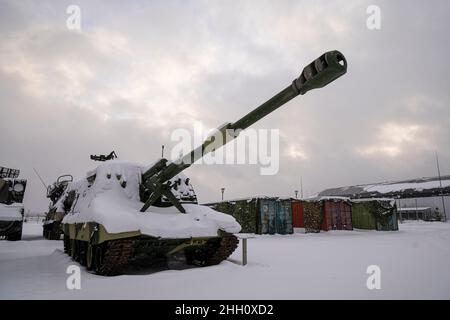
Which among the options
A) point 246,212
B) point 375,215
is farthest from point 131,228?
point 375,215

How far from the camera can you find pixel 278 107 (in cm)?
439

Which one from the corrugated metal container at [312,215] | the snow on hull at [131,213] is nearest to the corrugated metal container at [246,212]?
the corrugated metal container at [312,215]

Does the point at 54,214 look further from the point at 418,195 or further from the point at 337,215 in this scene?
the point at 418,195

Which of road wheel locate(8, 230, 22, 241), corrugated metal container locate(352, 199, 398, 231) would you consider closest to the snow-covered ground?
road wheel locate(8, 230, 22, 241)

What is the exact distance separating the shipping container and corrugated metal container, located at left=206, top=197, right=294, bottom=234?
8.95 feet

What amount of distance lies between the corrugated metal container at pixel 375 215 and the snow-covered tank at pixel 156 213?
56.0 feet

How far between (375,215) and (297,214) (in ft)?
19.4

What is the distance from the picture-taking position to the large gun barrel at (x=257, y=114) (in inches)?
135

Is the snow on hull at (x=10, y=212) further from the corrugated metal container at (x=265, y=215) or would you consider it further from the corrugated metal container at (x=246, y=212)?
the corrugated metal container at (x=265, y=215)

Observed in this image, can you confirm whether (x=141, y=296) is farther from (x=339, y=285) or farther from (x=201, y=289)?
(x=339, y=285)

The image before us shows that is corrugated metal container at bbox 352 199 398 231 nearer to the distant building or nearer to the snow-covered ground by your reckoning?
the snow-covered ground

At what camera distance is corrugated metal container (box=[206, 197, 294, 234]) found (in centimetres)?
1702

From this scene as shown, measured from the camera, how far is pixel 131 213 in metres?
5.52
